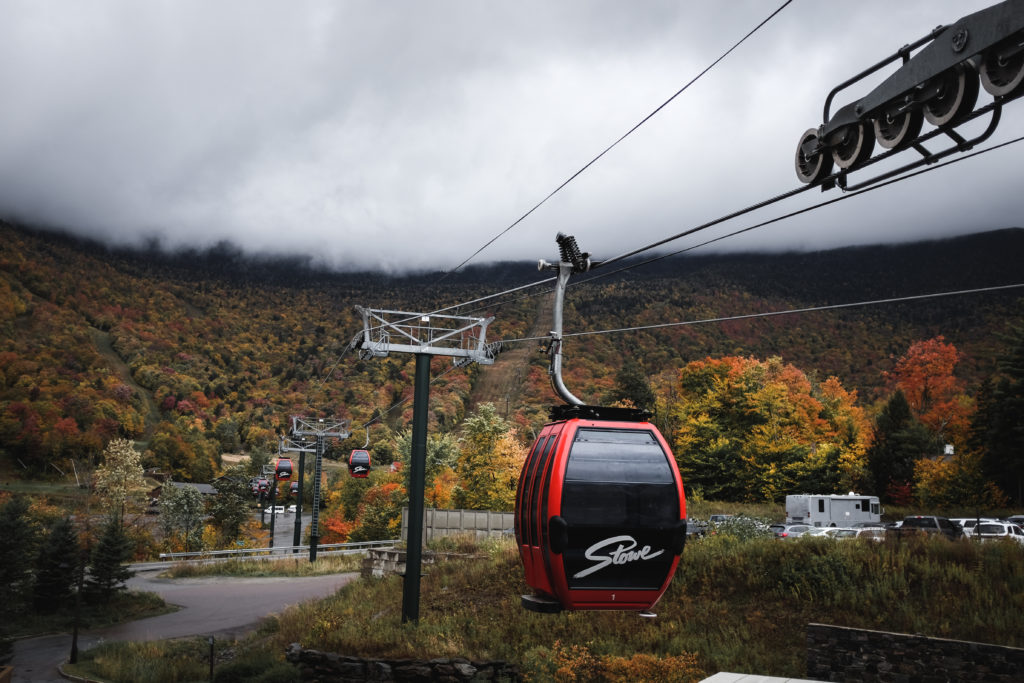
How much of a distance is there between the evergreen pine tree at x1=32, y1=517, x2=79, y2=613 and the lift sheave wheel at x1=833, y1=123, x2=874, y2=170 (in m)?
33.8

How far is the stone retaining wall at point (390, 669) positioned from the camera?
56.9 feet

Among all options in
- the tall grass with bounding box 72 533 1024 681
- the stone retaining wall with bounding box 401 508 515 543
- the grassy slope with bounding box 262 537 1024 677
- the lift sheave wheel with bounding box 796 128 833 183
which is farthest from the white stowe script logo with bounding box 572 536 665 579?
the stone retaining wall with bounding box 401 508 515 543

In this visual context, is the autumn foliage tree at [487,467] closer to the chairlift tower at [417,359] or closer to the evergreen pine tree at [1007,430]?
the chairlift tower at [417,359]

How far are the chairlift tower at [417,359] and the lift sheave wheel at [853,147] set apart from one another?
555 inches

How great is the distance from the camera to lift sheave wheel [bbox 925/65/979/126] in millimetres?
4973

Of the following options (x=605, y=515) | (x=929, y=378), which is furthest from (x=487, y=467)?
(x=929, y=378)

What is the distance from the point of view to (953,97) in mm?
5141

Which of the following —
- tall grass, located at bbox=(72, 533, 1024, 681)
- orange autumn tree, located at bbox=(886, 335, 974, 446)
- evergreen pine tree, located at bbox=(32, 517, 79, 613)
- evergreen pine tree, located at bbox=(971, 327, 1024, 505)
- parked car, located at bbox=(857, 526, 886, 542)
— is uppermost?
orange autumn tree, located at bbox=(886, 335, 974, 446)

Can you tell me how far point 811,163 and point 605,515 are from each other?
4.40 m

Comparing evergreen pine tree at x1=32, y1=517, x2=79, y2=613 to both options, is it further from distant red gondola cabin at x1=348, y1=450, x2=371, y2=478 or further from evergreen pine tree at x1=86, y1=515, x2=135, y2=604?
distant red gondola cabin at x1=348, y1=450, x2=371, y2=478

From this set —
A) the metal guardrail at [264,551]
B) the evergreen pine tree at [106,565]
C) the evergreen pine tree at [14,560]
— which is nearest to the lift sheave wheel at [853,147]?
the evergreen pine tree at [14,560]

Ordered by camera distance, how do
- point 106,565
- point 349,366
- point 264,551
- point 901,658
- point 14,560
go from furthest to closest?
point 349,366
point 264,551
point 106,565
point 14,560
point 901,658

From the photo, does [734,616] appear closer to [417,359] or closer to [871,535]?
[871,535]

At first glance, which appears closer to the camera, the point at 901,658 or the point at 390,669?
the point at 901,658
